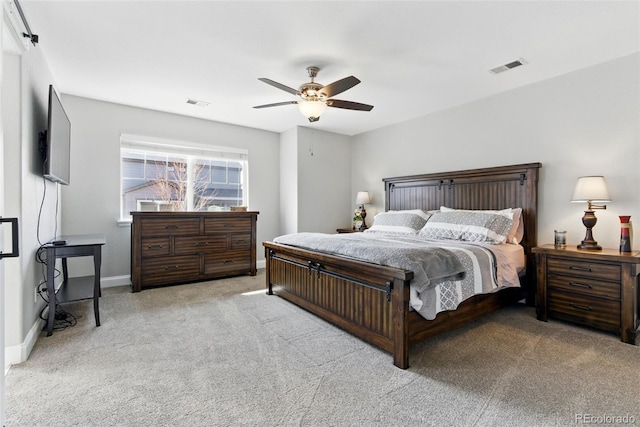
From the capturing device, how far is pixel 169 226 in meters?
4.16

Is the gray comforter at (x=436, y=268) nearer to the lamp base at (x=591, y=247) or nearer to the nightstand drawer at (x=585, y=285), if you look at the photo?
the nightstand drawer at (x=585, y=285)

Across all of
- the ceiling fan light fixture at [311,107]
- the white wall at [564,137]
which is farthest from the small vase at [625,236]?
the ceiling fan light fixture at [311,107]

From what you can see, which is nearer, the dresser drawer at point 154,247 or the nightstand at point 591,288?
the nightstand at point 591,288

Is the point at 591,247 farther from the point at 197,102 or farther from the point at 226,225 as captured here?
the point at 197,102

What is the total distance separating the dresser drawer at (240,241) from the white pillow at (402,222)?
6.31ft

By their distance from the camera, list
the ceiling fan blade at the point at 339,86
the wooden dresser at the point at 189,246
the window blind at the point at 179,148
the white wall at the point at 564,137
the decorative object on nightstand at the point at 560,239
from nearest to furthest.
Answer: the ceiling fan blade at the point at 339,86
the white wall at the point at 564,137
the decorative object on nightstand at the point at 560,239
the wooden dresser at the point at 189,246
the window blind at the point at 179,148

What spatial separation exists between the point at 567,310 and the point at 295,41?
341cm

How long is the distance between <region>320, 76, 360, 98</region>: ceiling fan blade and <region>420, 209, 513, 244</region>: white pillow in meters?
1.94

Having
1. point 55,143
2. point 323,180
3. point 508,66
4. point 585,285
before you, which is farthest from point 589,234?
point 55,143

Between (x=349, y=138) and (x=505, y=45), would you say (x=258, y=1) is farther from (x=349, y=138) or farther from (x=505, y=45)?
(x=349, y=138)

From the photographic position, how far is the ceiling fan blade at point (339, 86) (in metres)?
2.64

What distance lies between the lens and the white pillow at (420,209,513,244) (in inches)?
129

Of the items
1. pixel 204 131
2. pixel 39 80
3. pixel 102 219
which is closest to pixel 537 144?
pixel 204 131

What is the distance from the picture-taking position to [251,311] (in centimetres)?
320
